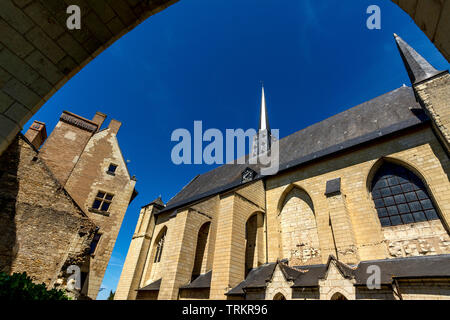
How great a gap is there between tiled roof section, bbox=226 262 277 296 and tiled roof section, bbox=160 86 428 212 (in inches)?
200

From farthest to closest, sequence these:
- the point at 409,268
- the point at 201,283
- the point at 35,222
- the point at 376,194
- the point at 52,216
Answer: the point at 201,283, the point at 376,194, the point at 52,216, the point at 35,222, the point at 409,268

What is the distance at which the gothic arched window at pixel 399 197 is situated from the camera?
8.11 metres

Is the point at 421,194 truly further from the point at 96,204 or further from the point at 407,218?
the point at 96,204

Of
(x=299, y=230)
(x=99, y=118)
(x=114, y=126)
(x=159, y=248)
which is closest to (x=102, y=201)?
(x=159, y=248)

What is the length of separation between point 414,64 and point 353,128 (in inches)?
145

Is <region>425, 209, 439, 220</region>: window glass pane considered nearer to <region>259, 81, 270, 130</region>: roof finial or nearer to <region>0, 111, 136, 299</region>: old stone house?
<region>0, 111, 136, 299</region>: old stone house

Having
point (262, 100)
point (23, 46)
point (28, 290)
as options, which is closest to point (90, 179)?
point (28, 290)

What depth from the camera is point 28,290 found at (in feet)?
11.7

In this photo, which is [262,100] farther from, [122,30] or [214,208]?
[122,30]

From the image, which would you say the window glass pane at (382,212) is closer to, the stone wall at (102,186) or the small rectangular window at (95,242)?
the stone wall at (102,186)

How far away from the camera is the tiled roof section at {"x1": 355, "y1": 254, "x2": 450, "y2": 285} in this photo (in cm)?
607

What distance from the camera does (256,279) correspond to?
9.07m

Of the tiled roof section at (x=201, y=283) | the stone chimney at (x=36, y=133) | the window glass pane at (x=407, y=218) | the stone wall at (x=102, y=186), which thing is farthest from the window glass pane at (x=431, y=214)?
the stone chimney at (x=36, y=133)
